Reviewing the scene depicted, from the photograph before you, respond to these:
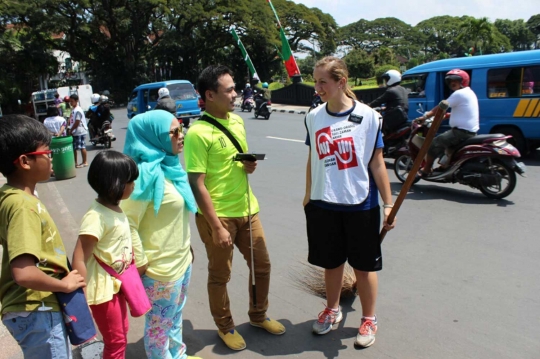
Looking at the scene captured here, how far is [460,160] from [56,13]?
3270 centimetres

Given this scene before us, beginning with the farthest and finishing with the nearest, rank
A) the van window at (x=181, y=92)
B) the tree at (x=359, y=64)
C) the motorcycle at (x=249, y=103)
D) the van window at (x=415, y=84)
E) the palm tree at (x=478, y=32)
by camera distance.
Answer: the palm tree at (x=478, y=32)
the tree at (x=359, y=64)
the motorcycle at (x=249, y=103)
the van window at (x=181, y=92)
the van window at (x=415, y=84)

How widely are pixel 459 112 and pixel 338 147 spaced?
3981mm

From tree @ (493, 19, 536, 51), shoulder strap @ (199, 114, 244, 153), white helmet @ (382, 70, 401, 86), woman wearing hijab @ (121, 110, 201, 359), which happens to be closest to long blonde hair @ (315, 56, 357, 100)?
shoulder strap @ (199, 114, 244, 153)

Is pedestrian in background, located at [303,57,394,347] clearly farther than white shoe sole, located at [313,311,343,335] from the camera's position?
No

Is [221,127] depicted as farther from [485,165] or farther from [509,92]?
[509,92]

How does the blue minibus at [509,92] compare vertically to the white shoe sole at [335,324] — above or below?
above

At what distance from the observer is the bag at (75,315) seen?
1960 mm

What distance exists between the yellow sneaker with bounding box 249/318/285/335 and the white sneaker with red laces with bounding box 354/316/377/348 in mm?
520

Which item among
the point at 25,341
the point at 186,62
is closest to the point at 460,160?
the point at 25,341

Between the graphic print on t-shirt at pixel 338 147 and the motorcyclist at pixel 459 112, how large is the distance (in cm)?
365

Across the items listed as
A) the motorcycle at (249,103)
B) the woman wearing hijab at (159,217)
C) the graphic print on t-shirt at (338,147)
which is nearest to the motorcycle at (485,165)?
the graphic print on t-shirt at (338,147)

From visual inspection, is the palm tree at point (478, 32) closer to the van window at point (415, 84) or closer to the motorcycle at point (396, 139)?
the van window at point (415, 84)

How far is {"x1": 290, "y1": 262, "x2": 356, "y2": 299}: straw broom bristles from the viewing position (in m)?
3.61

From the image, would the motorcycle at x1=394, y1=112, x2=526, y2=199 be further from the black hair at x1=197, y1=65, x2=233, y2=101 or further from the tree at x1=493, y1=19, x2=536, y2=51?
the tree at x1=493, y1=19, x2=536, y2=51
